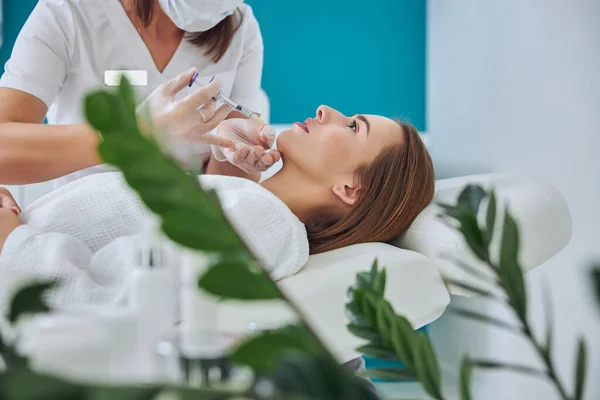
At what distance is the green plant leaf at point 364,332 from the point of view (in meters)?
0.56

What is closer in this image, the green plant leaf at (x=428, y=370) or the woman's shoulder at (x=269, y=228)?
the green plant leaf at (x=428, y=370)

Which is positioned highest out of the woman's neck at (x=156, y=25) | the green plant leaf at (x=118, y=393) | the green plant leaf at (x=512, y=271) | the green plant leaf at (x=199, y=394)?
the green plant leaf at (x=118, y=393)

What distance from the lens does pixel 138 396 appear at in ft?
0.80

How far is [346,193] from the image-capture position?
1900mm

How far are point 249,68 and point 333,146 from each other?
577mm

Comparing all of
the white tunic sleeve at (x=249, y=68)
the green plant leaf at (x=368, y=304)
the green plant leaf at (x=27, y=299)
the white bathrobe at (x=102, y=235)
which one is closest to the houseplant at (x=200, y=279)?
the green plant leaf at (x=27, y=299)

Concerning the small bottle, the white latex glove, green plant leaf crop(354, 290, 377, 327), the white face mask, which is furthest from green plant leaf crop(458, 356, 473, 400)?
the white face mask

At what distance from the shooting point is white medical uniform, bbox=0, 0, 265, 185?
191cm

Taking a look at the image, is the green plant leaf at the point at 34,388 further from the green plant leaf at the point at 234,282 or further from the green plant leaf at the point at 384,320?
the green plant leaf at the point at 384,320

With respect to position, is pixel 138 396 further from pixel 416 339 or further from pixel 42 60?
pixel 42 60

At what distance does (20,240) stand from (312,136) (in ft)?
2.67

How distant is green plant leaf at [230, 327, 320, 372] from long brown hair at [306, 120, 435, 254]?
149cm

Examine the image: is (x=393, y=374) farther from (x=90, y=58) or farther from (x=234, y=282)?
(x=90, y=58)

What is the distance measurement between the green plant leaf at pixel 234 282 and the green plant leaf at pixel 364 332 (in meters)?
0.28
